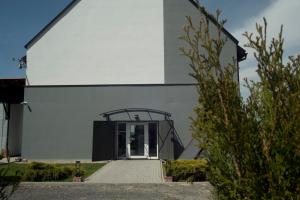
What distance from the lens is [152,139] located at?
2358cm

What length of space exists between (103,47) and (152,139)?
24.1 ft

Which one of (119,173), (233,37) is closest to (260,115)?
(119,173)

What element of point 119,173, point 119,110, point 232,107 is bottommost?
point 119,173

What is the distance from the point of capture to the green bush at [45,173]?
1431cm

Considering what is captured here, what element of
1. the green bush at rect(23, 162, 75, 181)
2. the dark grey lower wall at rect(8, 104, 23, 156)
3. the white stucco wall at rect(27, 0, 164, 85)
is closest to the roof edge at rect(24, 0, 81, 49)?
the white stucco wall at rect(27, 0, 164, 85)

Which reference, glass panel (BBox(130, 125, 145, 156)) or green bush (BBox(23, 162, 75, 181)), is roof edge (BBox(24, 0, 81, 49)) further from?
green bush (BBox(23, 162, 75, 181))

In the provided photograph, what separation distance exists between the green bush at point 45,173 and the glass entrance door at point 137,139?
333 inches

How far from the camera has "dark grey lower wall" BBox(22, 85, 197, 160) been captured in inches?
891

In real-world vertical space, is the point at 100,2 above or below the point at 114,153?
above

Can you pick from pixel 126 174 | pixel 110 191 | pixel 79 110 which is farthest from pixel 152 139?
pixel 110 191

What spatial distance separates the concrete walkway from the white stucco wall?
7.08m

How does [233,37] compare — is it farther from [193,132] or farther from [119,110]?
[193,132]

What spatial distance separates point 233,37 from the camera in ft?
80.9

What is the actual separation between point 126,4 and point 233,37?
26.5 feet
